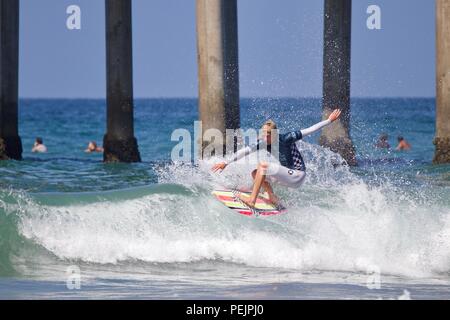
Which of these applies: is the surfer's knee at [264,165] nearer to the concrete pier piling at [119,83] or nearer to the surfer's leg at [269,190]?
the surfer's leg at [269,190]

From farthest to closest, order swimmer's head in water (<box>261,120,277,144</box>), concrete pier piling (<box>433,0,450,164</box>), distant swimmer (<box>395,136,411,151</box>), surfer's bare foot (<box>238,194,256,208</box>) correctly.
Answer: distant swimmer (<box>395,136,411,151</box>)
concrete pier piling (<box>433,0,450,164</box>)
surfer's bare foot (<box>238,194,256,208</box>)
swimmer's head in water (<box>261,120,277,144</box>)

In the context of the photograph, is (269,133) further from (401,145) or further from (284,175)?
(401,145)

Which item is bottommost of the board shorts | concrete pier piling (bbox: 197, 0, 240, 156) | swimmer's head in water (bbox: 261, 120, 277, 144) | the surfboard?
the surfboard

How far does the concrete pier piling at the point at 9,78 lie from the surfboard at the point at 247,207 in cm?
1084

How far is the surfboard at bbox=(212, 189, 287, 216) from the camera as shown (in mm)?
15711

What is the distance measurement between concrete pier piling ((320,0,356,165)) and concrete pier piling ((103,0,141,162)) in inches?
160

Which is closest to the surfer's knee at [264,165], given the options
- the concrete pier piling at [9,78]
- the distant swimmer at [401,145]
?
the concrete pier piling at [9,78]

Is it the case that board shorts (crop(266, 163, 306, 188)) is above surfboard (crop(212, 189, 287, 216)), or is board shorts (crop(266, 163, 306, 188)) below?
above

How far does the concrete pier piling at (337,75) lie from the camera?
74.8 feet

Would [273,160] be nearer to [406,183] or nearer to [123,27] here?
[406,183]

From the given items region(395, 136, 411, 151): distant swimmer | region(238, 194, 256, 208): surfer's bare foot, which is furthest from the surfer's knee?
region(395, 136, 411, 151): distant swimmer

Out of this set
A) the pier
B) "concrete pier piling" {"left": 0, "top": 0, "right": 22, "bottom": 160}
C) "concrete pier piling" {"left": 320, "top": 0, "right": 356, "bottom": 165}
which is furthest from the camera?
"concrete pier piling" {"left": 0, "top": 0, "right": 22, "bottom": 160}

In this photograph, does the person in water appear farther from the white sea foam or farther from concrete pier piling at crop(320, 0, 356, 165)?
concrete pier piling at crop(320, 0, 356, 165)
